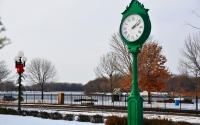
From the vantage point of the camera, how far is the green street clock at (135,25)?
908 cm

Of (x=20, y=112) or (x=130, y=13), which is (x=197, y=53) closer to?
(x=20, y=112)

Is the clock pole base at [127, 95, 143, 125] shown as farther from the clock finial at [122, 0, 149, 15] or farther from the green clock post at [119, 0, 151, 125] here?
the clock finial at [122, 0, 149, 15]

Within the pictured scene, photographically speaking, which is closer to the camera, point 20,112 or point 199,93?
point 20,112

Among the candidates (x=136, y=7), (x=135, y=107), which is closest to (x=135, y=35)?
(x=136, y=7)

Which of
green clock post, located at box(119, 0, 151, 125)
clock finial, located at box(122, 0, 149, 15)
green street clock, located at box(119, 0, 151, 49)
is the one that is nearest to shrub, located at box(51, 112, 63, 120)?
green clock post, located at box(119, 0, 151, 125)

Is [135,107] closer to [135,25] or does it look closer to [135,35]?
[135,35]

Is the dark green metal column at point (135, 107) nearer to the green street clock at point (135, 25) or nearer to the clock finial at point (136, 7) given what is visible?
the green street clock at point (135, 25)

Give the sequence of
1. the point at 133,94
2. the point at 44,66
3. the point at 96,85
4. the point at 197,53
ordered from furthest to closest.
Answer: the point at 96,85 < the point at 44,66 < the point at 197,53 < the point at 133,94

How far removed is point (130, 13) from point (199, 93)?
2536 centimetres

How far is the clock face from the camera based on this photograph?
360 inches

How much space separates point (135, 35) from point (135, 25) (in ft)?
1.02

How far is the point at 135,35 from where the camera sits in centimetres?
926

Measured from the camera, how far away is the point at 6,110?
1902cm

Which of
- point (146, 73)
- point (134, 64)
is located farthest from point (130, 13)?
point (146, 73)
